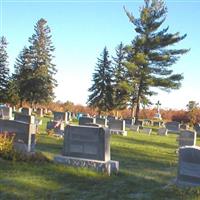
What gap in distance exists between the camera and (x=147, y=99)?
194ft

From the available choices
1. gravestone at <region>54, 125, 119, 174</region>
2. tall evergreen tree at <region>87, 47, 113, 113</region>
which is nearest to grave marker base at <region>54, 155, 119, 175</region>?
gravestone at <region>54, 125, 119, 174</region>

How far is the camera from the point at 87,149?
525 inches

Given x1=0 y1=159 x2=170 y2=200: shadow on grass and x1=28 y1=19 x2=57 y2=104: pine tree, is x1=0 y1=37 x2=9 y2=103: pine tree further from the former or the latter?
x1=0 y1=159 x2=170 y2=200: shadow on grass

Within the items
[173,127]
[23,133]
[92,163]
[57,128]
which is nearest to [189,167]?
[92,163]

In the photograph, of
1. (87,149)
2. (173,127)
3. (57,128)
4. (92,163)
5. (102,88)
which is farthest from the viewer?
(102,88)

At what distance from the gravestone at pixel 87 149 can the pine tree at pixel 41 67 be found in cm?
5218

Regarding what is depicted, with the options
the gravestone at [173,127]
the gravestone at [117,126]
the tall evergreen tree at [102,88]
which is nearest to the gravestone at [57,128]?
the gravestone at [117,126]

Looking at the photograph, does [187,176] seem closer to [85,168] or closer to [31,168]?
[85,168]

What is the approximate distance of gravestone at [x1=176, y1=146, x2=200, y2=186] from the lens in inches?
438

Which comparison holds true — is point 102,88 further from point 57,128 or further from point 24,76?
point 57,128

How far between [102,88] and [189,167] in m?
53.9

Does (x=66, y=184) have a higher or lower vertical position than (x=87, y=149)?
lower

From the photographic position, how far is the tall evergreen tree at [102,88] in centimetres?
6462

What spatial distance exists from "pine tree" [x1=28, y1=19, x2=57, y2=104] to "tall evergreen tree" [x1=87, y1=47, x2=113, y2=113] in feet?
21.1
